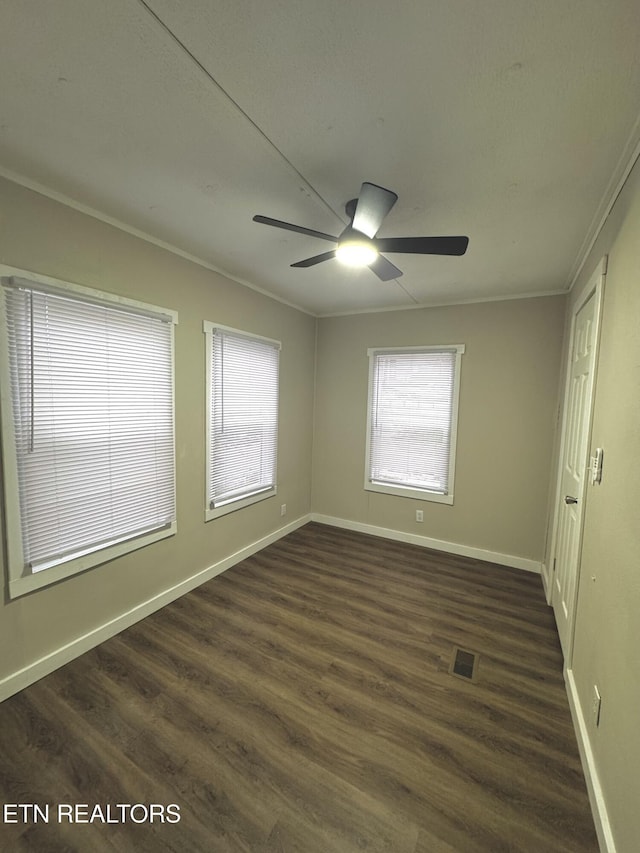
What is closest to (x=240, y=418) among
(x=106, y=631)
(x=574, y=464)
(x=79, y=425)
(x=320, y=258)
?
(x=79, y=425)

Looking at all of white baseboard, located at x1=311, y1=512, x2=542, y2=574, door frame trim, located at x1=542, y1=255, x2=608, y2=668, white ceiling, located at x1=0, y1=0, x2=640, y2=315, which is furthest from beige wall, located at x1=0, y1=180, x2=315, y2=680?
door frame trim, located at x1=542, y1=255, x2=608, y2=668

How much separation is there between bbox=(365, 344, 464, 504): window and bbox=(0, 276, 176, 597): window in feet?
7.40

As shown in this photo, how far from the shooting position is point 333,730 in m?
1.60

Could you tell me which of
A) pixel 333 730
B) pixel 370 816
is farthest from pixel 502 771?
pixel 333 730

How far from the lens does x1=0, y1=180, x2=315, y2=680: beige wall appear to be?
1759 millimetres

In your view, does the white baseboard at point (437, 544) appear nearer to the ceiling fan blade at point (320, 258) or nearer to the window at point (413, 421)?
the window at point (413, 421)

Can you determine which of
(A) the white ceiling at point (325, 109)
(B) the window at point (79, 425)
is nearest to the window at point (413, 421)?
(A) the white ceiling at point (325, 109)

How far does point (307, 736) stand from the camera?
1567 mm

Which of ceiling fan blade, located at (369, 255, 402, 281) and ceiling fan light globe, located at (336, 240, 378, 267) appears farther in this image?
ceiling fan blade, located at (369, 255, 402, 281)

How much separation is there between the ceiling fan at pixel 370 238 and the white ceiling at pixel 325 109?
7.6 inches

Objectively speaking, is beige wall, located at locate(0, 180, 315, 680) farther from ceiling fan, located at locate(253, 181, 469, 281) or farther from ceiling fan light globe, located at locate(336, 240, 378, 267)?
ceiling fan light globe, located at locate(336, 240, 378, 267)

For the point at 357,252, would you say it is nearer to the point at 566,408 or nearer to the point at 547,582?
the point at 566,408

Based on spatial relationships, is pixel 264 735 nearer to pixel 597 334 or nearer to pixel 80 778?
pixel 80 778

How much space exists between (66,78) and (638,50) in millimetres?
1790
